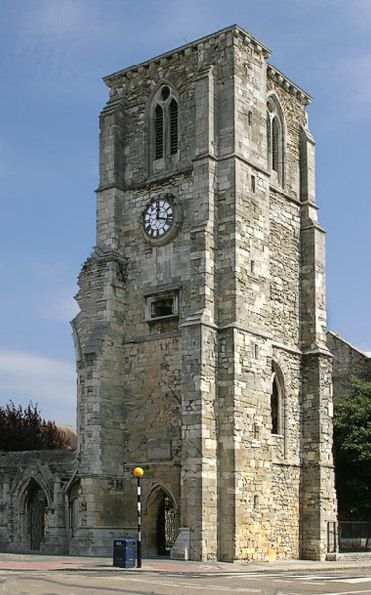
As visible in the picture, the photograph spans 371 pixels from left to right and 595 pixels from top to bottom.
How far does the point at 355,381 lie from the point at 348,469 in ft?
18.1

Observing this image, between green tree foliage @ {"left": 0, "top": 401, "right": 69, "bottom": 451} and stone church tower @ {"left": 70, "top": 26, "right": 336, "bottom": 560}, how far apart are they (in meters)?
18.8

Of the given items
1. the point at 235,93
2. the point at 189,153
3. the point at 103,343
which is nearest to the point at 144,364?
the point at 103,343

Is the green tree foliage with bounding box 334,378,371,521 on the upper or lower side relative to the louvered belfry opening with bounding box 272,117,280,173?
lower

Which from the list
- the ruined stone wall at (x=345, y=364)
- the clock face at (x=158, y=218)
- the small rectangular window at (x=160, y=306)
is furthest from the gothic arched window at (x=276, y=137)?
the ruined stone wall at (x=345, y=364)

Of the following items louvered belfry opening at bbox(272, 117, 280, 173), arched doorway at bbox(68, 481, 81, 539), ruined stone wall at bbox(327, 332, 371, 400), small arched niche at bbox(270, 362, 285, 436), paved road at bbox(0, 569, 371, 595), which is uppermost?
louvered belfry opening at bbox(272, 117, 280, 173)

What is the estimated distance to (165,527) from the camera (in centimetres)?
3422

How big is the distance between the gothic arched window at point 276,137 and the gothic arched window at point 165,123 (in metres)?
3.79

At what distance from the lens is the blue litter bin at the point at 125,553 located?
26.2 m

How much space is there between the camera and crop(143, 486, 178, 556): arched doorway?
3306 cm

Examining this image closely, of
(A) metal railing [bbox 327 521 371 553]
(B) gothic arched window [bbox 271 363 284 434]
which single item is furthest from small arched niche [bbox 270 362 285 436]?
(A) metal railing [bbox 327 521 371 553]

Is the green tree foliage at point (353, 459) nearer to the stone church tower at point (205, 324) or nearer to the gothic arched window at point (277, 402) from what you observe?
the stone church tower at point (205, 324)

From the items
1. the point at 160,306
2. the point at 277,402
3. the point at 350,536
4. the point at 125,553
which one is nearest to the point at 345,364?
the point at 350,536

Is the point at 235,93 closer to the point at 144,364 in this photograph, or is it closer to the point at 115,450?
the point at 144,364

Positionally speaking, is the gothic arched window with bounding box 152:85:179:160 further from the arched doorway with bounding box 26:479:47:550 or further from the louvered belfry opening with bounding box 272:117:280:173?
the arched doorway with bounding box 26:479:47:550
